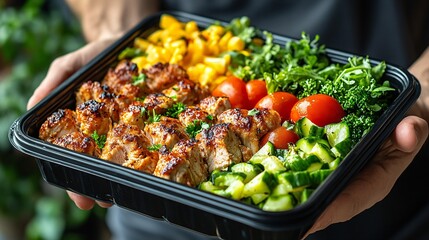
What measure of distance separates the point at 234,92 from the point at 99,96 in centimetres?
53

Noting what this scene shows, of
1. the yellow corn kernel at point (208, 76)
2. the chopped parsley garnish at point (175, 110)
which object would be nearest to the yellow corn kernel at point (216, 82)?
the yellow corn kernel at point (208, 76)

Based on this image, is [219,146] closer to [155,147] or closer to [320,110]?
[155,147]

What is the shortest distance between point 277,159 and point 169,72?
30.5 inches

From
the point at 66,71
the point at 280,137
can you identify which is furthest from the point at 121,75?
the point at 280,137

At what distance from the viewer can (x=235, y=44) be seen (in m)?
3.01

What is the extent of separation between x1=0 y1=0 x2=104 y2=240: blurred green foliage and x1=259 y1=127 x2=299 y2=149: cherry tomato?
2.21 m

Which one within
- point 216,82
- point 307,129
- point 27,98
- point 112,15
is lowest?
point 27,98

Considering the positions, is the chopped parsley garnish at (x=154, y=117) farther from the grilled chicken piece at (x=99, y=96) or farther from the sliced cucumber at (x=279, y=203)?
the sliced cucumber at (x=279, y=203)

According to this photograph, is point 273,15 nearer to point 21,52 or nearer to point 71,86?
point 71,86

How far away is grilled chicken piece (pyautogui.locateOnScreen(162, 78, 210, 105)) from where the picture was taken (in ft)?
8.89

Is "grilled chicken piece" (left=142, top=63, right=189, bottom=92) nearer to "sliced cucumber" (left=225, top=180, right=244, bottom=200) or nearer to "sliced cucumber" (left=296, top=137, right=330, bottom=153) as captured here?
"sliced cucumber" (left=296, top=137, right=330, bottom=153)

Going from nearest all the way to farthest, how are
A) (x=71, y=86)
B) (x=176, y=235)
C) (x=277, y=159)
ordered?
1. (x=277, y=159)
2. (x=71, y=86)
3. (x=176, y=235)

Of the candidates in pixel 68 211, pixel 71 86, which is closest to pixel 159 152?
pixel 71 86

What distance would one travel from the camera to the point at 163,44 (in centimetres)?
311
